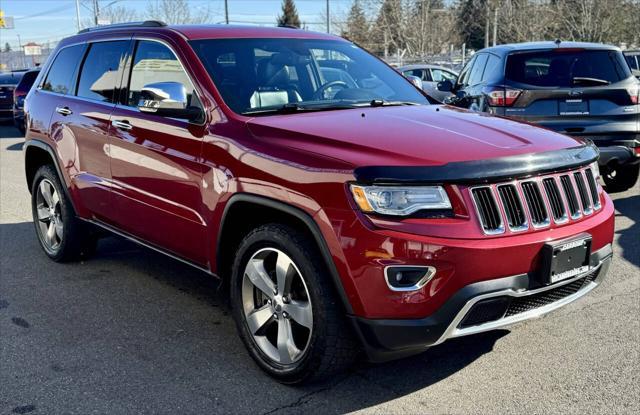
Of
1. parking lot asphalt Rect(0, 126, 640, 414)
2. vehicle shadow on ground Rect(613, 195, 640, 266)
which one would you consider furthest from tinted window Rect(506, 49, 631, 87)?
parking lot asphalt Rect(0, 126, 640, 414)

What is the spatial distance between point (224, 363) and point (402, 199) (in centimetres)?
151

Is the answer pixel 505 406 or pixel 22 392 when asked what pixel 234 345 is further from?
pixel 505 406

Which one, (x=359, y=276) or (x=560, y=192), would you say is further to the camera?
(x=560, y=192)

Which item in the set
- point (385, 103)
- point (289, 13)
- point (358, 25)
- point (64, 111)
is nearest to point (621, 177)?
point (385, 103)

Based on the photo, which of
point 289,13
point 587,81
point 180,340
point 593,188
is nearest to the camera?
point 593,188

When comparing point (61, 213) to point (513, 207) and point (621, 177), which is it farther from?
point (621, 177)

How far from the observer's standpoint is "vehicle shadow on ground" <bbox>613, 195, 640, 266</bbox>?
572 centimetres

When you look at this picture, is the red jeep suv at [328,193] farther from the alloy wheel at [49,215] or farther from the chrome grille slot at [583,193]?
the alloy wheel at [49,215]

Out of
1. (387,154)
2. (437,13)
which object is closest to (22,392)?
(387,154)

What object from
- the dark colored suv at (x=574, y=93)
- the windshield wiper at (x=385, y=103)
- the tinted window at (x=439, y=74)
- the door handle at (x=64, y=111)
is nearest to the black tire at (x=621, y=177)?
the dark colored suv at (x=574, y=93)

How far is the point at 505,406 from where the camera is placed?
3.27 metres

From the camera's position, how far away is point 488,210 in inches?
121

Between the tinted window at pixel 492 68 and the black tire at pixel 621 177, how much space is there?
1794 millimetres

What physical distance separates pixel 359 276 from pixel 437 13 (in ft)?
137
